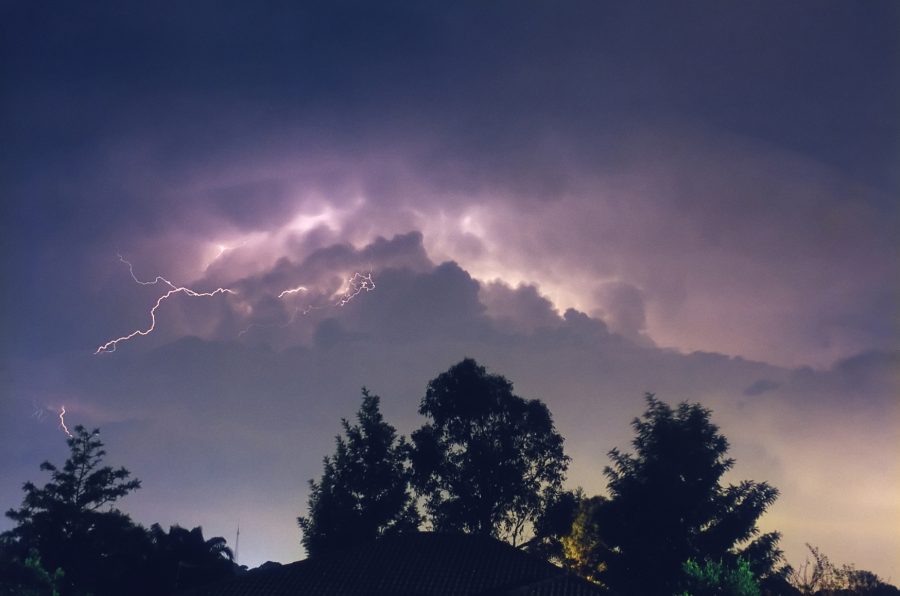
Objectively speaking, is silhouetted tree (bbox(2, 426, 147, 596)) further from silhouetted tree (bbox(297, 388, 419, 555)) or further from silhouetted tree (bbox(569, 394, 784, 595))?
silhouetted tree (bbox(569, 394, 784, 595))

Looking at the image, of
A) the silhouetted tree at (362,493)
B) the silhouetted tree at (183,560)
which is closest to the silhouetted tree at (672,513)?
the silhouetted tree at (362,493)

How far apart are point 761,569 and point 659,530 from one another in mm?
6339

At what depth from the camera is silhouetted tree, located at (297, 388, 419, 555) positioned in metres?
50.2

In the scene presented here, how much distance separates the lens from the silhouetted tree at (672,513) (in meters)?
37.9

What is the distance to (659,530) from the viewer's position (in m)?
38.5

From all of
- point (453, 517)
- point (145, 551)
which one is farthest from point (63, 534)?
point (453, 517)

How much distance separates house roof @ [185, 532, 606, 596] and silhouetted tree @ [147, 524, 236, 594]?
18.0m

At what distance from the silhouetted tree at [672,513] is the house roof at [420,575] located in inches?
294

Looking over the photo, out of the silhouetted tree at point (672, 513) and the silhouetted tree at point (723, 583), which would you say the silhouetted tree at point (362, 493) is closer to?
the silhouetted tree at point (672, 513)

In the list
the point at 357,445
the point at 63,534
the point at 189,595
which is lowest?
the point at 189,595

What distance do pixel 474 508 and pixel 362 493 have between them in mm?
9616

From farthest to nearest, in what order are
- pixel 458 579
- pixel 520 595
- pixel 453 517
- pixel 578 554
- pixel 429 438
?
pixel 429 438 → pixel 453 517 → pixel 578 554 → pixel 458 579 → pixel 520 595

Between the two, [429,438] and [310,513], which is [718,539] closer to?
[429,438]

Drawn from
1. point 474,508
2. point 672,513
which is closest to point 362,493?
point 474,508
